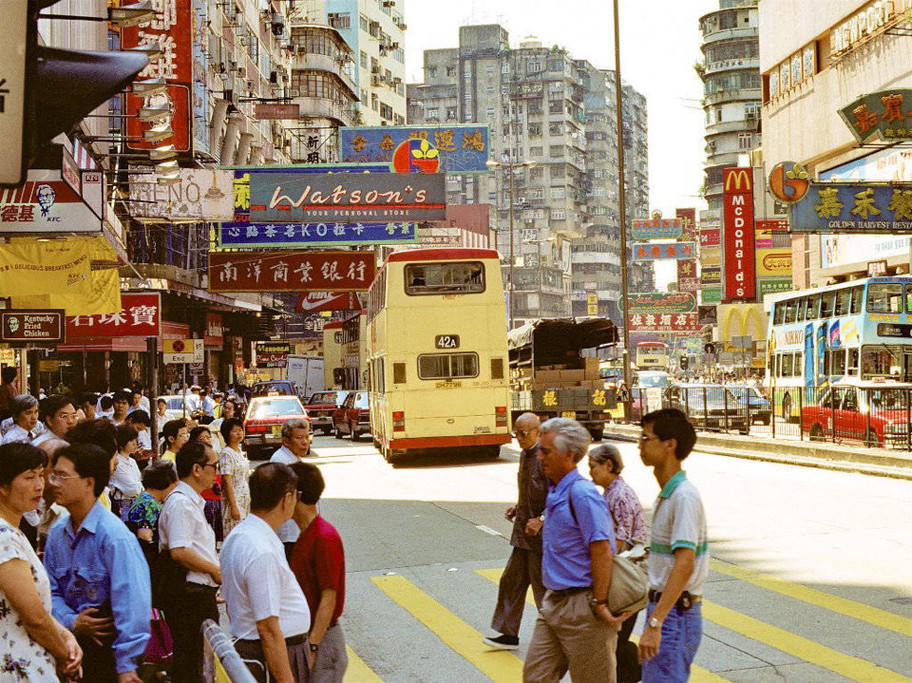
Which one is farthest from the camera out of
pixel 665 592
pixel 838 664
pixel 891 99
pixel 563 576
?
pixel 891 99

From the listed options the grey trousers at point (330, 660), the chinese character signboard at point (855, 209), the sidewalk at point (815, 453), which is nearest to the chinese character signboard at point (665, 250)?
the sidewalk at point (815, 453)

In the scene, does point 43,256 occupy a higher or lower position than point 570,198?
lower

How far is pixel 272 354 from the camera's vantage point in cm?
7275

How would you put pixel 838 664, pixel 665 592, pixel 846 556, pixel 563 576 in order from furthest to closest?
pixel 846 556
pixel 838 664
pixel 563 576
pixel 665 592

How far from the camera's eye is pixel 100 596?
16.9 feet

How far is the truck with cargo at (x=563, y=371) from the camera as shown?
108 ft

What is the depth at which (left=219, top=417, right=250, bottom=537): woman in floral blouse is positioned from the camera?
1044 centimetres

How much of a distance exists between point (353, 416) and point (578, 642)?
1282 inches

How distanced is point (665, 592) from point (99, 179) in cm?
1139

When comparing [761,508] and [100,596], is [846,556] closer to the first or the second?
[761,508]

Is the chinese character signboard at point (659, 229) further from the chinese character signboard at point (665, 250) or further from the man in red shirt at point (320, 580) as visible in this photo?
the man in red shirt at point (320, 580)

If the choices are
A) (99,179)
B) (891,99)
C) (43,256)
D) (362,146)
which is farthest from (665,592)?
(362,146)

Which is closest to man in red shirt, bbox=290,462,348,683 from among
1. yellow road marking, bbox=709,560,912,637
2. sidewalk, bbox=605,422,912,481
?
yellow road marking, bbox=709,560,912,637

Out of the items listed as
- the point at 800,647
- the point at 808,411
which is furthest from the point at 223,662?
the point at 808,411
